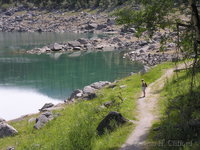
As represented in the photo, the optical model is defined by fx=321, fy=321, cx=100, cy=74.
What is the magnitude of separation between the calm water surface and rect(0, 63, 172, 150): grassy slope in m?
15.2

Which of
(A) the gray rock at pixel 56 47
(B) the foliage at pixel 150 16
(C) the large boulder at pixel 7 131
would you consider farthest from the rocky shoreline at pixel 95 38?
(C) the large boulder at pixel 7 131

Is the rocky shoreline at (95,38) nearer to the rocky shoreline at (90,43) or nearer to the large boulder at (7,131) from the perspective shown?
the rocky shoreline at (90,43)

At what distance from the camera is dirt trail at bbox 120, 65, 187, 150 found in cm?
1742

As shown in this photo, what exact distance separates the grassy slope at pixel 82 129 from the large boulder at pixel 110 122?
516 millimetres

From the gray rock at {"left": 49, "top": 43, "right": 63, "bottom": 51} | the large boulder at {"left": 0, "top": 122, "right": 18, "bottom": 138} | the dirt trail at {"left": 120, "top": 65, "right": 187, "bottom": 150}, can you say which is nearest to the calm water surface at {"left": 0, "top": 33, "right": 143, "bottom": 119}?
the gray rock at {"left": 49, "top": 43, "right": 63, "bottom": 51}

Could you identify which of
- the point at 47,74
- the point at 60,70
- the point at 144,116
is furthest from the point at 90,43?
the point at 144,116

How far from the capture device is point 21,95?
53.2 m

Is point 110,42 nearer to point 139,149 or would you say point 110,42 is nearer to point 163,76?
point 163,76

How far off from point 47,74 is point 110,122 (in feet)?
162

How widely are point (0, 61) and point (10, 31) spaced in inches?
4155

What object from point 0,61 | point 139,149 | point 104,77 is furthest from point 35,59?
point 139,149

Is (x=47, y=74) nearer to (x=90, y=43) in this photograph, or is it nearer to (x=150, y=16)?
(x=90, y=43)

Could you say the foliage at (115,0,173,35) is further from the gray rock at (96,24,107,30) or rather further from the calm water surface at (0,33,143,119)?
the gray rock at (96,24,107,30)

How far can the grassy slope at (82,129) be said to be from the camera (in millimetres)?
16719
